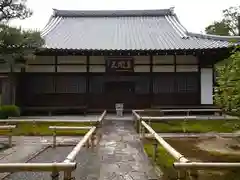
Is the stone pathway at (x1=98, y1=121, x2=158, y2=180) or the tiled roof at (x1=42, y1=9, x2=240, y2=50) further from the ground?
the tiled roof at (x1=42, y1=9, x2=240, y2=50)

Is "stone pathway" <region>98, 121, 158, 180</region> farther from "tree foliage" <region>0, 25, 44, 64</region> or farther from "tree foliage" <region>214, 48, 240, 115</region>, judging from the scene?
"tree foliage" <region>0, 25, 44, 64</region>

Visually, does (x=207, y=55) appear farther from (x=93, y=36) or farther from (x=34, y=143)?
(x=34, y=143)

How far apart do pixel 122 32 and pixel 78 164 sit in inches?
584

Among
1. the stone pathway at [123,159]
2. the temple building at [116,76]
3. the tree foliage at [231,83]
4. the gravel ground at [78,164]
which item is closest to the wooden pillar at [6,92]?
the temple building at [116,76]

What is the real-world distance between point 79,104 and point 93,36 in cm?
482

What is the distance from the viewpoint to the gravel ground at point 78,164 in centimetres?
436

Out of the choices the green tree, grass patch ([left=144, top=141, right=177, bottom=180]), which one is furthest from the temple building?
grass patch ([left=144, top=141, right=177, bottom=180])

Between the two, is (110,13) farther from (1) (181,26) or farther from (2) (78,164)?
(2) (78,164)

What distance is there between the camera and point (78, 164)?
518 cm

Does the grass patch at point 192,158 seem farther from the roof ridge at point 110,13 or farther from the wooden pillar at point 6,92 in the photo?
the roof ridge at point 110,13

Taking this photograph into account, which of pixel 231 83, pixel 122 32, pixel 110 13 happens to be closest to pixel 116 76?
pixel 122 32

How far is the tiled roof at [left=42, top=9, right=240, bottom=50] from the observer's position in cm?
1548

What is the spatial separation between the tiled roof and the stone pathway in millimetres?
7563

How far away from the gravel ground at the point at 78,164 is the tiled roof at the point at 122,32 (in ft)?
29.7
